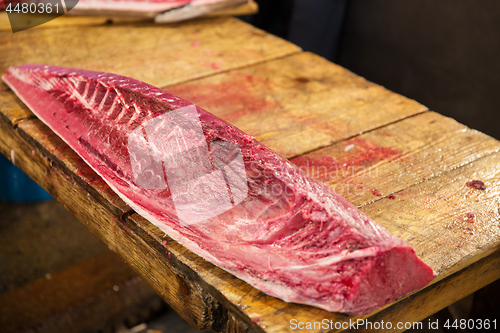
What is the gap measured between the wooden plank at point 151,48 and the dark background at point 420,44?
3.78 ft

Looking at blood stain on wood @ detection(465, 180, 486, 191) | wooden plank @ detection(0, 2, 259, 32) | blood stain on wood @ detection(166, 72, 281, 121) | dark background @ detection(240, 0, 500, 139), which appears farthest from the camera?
dark background @ detection(240, 0, 500, 139)

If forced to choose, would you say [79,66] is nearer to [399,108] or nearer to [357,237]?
[399,108]

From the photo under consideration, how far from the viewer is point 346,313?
1.06 m

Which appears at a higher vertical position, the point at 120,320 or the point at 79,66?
the point at 79,66

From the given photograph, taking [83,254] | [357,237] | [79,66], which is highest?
[357,237]

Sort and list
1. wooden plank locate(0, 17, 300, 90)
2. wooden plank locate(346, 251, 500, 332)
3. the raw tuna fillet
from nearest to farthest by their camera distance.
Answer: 1. the raw tuna fillet
2. wooden plank locate(346, 251, 500, 332)
3. wooden plank locate(0, 17, 300, 90)

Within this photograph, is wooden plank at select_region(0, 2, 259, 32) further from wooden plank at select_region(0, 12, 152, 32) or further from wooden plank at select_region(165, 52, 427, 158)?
wooden plank at select_region(165, 52, 427, 158)

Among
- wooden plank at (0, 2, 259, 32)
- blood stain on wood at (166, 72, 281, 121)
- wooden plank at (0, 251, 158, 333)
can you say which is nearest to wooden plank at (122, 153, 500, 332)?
blood stain on wood at (166, 72, 281, 121)

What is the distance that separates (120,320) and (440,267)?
1751mm

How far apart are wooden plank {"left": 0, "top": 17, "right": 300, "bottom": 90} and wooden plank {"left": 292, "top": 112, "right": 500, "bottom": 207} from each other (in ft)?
2.59

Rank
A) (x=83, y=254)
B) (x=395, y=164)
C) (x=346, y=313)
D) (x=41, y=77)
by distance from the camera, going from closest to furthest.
Answer: (x=346, y=313) → (x=395, y=164) → (x=41, y=77) → (x=83, y=254)

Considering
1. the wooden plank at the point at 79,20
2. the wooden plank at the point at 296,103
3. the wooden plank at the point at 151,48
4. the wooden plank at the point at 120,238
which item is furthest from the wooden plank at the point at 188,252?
the wooden plank at the point at 79,20

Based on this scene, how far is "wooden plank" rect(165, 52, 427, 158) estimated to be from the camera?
5.85 feet

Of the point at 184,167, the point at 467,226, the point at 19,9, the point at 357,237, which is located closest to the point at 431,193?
the point at 467,226
